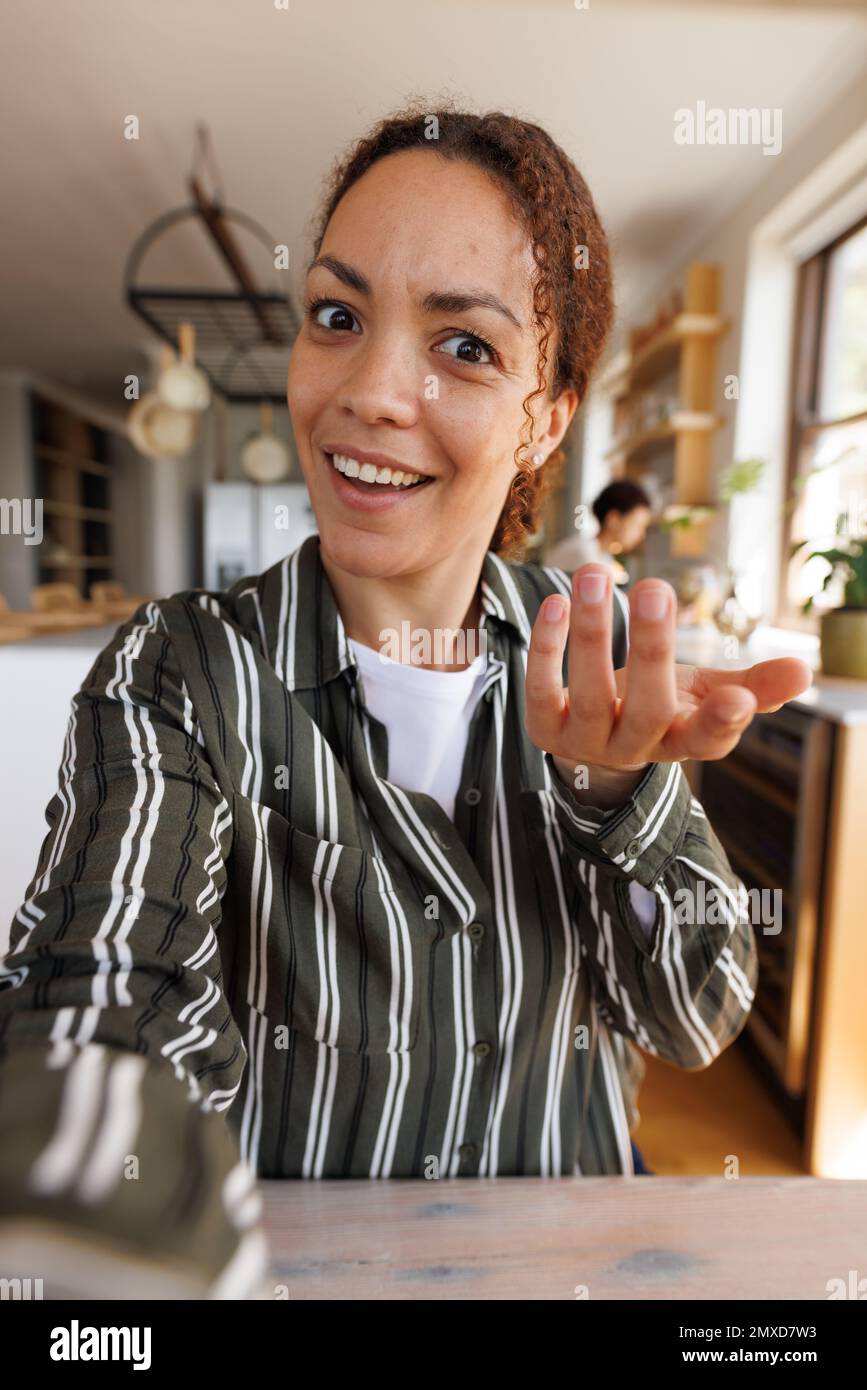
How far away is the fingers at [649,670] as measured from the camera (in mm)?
363

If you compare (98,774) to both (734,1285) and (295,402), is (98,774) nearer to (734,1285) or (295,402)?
(295,402)

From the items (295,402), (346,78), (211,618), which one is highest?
(346,78)

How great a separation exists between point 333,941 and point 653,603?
392mm

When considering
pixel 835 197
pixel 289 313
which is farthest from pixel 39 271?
pixel 835 197

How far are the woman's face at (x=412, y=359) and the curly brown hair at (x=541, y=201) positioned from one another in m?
0.01

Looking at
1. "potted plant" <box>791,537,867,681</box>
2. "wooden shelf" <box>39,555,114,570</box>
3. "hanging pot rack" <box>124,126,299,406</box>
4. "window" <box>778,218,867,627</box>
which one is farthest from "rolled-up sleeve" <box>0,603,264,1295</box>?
"wooden shelf" <box>39,555,114,570</box>

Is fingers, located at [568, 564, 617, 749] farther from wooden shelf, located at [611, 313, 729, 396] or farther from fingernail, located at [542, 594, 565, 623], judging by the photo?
wooden shelf, located at [611, 313, 729, 396]

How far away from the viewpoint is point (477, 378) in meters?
0.53

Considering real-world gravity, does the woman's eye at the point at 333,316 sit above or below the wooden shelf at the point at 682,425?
below

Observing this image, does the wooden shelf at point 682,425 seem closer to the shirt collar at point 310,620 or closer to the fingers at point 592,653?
the shirt collar at point 310,620

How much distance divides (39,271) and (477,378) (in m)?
5.22

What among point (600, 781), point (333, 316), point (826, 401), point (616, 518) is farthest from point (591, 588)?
point (826, 401)

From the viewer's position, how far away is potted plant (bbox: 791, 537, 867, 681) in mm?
1750

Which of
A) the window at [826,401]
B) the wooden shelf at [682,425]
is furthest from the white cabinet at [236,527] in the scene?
the window at [826,401]
